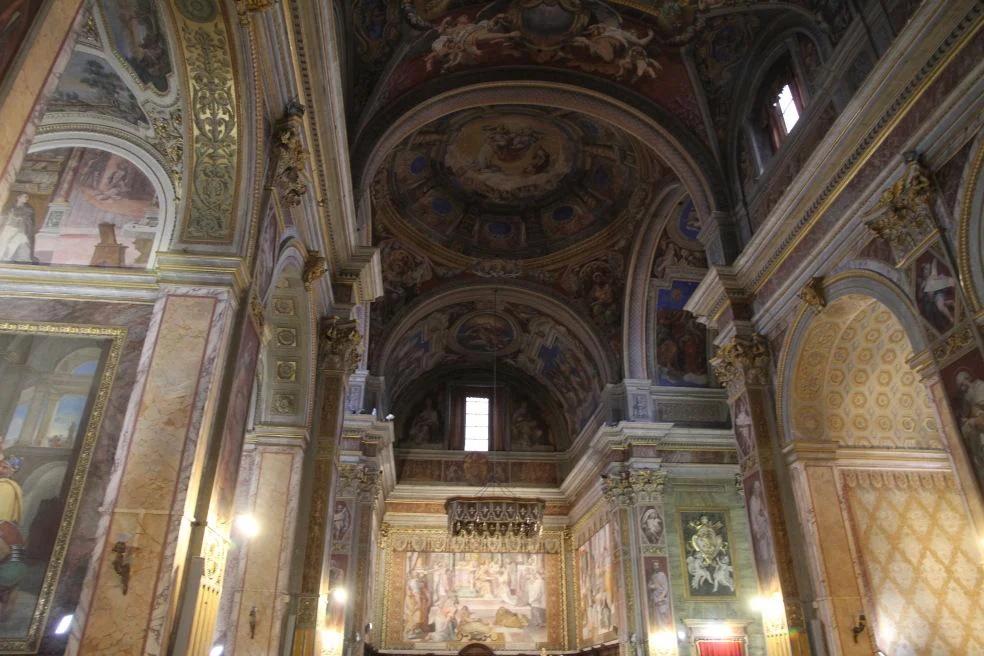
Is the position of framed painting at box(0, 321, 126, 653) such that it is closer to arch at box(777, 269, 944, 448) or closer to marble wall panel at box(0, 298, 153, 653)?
marble wall panel at box(0, 298, 153, 653)

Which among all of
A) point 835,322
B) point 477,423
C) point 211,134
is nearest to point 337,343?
point 211,134

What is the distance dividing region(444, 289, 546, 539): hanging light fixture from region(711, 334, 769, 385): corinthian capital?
28.9 ft

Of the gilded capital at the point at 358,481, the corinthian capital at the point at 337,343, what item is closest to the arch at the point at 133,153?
the corinthian capital at the point at 337,343

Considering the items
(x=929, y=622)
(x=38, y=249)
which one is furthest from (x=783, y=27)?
(x=38, y=249)

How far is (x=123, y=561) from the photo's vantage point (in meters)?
5.07

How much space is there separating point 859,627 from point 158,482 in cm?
809

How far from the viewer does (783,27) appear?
10.7 metres

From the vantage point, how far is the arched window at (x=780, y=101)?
1058 centimetres

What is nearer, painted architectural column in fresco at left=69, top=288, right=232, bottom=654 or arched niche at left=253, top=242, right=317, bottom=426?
painted architectural column in fresco at left=69, top=288, right=232, bottom=654

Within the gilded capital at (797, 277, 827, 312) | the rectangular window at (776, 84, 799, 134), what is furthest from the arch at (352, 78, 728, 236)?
the gilded capital at (797, 277, 827, 312)

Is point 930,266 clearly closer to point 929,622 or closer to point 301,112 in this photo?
point 929,622

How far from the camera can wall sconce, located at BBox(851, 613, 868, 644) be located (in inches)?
338

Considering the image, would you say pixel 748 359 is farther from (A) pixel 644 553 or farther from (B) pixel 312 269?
(A) pixel 644 553

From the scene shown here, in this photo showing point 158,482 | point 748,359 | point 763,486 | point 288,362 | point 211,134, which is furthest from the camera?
point 748,359
